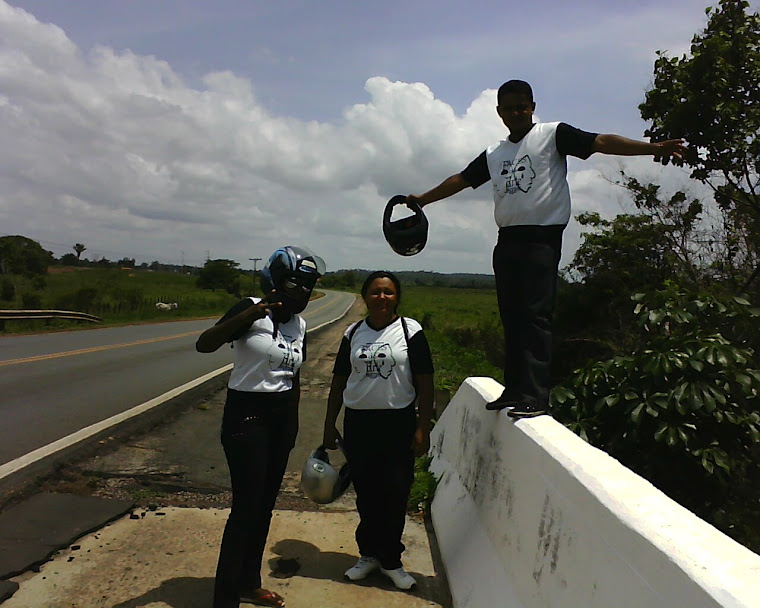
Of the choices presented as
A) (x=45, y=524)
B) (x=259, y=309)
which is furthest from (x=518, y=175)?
(x=45, y=524)

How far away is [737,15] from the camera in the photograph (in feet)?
30.9

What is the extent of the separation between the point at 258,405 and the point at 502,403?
1.32m

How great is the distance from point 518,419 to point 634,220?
10565 millimetres

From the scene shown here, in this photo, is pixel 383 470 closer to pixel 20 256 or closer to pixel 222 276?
pixel 20 256

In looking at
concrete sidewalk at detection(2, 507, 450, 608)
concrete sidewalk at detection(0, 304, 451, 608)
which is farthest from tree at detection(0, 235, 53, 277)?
concrete sidewalk at detection(2, 507, 450, 608)

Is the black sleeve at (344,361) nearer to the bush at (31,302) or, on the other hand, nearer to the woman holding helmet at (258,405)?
the woman holding helmet at (258,405)

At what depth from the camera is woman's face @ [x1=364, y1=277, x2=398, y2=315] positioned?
4.11 meters

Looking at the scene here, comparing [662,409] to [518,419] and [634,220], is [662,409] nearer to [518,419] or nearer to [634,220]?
[518,419]

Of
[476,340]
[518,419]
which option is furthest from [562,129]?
[476,340]

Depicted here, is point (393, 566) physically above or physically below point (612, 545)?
below

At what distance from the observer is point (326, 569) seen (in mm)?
4258

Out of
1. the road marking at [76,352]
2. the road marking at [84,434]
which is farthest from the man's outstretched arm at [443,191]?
the road marking at [76,352]

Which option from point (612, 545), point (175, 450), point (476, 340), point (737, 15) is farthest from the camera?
point (476, 340)

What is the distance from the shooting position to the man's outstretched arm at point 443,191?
4074 millimetres
